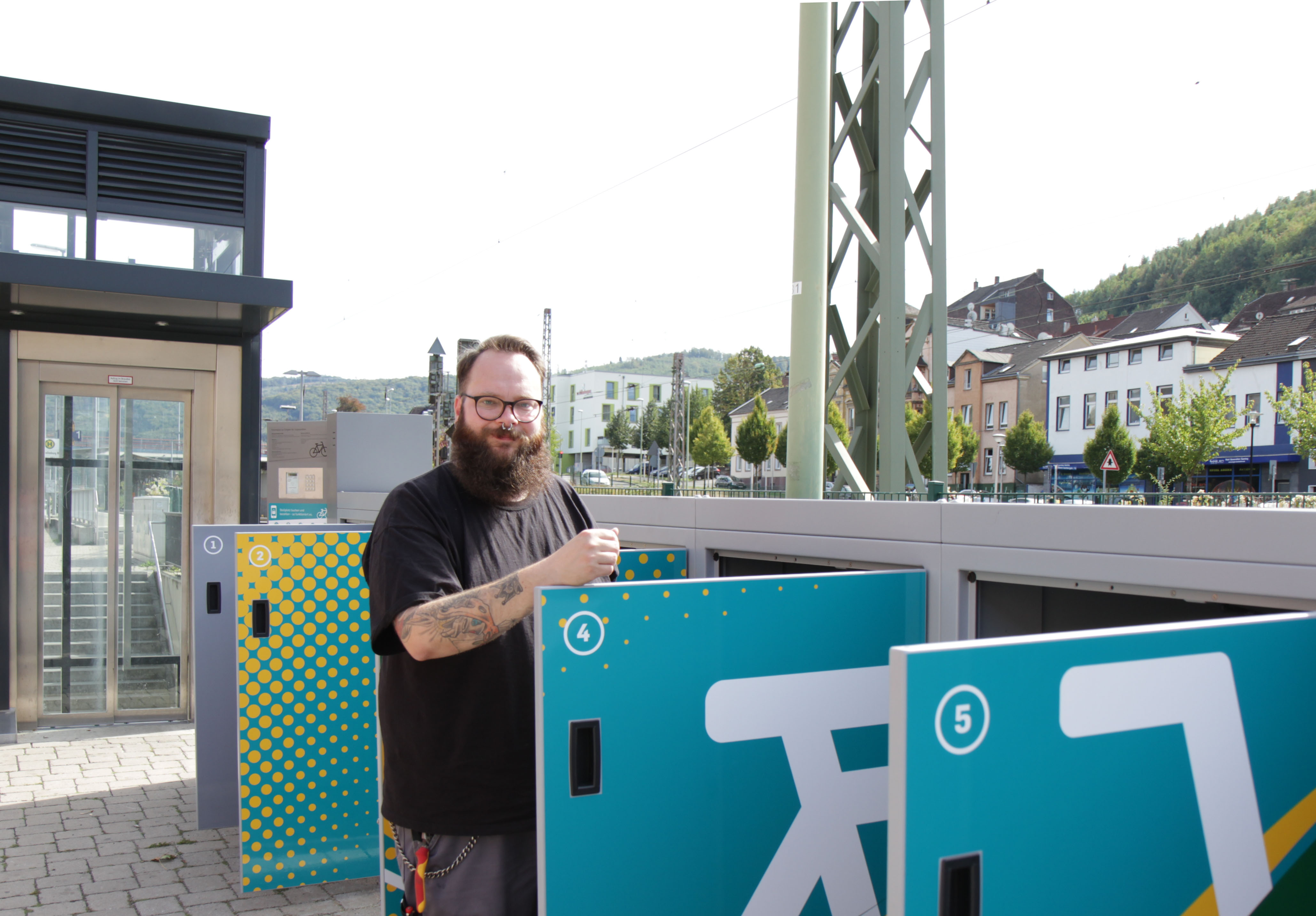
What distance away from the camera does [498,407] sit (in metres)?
2.29

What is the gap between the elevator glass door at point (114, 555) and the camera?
7.75 meters

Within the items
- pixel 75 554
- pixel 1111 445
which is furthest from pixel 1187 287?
pixel 75 554

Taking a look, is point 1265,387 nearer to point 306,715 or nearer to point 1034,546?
point 306,715

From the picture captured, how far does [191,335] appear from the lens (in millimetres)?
8031

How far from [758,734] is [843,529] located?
861 mm

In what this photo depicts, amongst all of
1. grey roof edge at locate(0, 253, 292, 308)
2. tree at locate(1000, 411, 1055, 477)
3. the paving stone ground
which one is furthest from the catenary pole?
tree at locate(1000, 411, 1055, 477)

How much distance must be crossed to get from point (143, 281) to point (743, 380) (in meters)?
79.1

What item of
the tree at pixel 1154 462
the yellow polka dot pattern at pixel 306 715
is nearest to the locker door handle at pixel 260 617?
the yellow polka dot pattern at pixel 306 715

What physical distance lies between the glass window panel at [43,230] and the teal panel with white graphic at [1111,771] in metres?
8.00

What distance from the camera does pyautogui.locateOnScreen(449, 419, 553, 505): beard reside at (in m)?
2.22

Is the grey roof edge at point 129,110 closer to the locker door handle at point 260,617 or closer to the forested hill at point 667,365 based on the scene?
the locker door handle at point 260,617

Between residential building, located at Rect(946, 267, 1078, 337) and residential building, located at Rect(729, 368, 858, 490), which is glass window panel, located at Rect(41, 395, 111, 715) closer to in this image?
residential building, located at Rect(729, 368, 858, 490)

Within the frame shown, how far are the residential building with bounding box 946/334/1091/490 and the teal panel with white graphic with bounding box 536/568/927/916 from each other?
57.3m

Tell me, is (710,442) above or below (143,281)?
above
